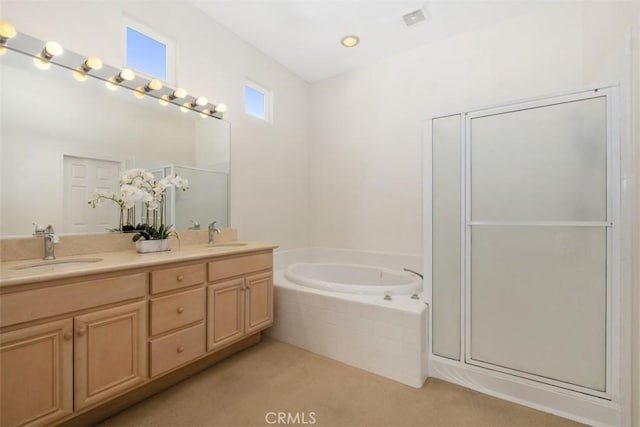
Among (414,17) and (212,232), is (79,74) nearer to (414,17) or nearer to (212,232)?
(212,232)

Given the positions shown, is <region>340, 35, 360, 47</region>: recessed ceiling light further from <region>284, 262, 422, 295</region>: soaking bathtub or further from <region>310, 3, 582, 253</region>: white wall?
<region>284, 262, 422, 295</region>: soaking bathtub

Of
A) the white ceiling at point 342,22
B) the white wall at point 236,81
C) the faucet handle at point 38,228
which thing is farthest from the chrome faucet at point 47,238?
the white ceiling at point 342,22

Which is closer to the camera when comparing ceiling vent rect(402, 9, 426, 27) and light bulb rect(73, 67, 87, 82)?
light bulb rect(73, 67, 87, 82)

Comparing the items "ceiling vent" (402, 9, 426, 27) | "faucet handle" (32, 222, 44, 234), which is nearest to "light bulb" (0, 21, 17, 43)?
"faucet handle" (32, 222, 44, 234)

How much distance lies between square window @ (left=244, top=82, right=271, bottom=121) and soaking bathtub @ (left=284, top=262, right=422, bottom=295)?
1.68 meters

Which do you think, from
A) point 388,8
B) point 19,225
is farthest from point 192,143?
point 388,8

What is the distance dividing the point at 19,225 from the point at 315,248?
8.58ft

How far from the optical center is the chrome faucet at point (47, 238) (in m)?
1.59

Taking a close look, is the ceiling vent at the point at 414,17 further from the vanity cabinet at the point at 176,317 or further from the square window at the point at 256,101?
the vanity cabinet at the point at 176,317

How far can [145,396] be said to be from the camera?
170cm

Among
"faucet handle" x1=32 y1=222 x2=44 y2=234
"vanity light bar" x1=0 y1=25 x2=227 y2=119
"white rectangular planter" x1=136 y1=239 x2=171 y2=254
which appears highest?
"vanity light bar" x1=0 y1=25 x2=227 y2=119

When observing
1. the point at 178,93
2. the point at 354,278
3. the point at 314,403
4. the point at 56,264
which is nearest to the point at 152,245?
the point at 56,264

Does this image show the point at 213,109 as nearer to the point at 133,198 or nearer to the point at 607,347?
the point at 133,198

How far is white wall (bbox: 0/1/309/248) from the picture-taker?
5.80 feet
